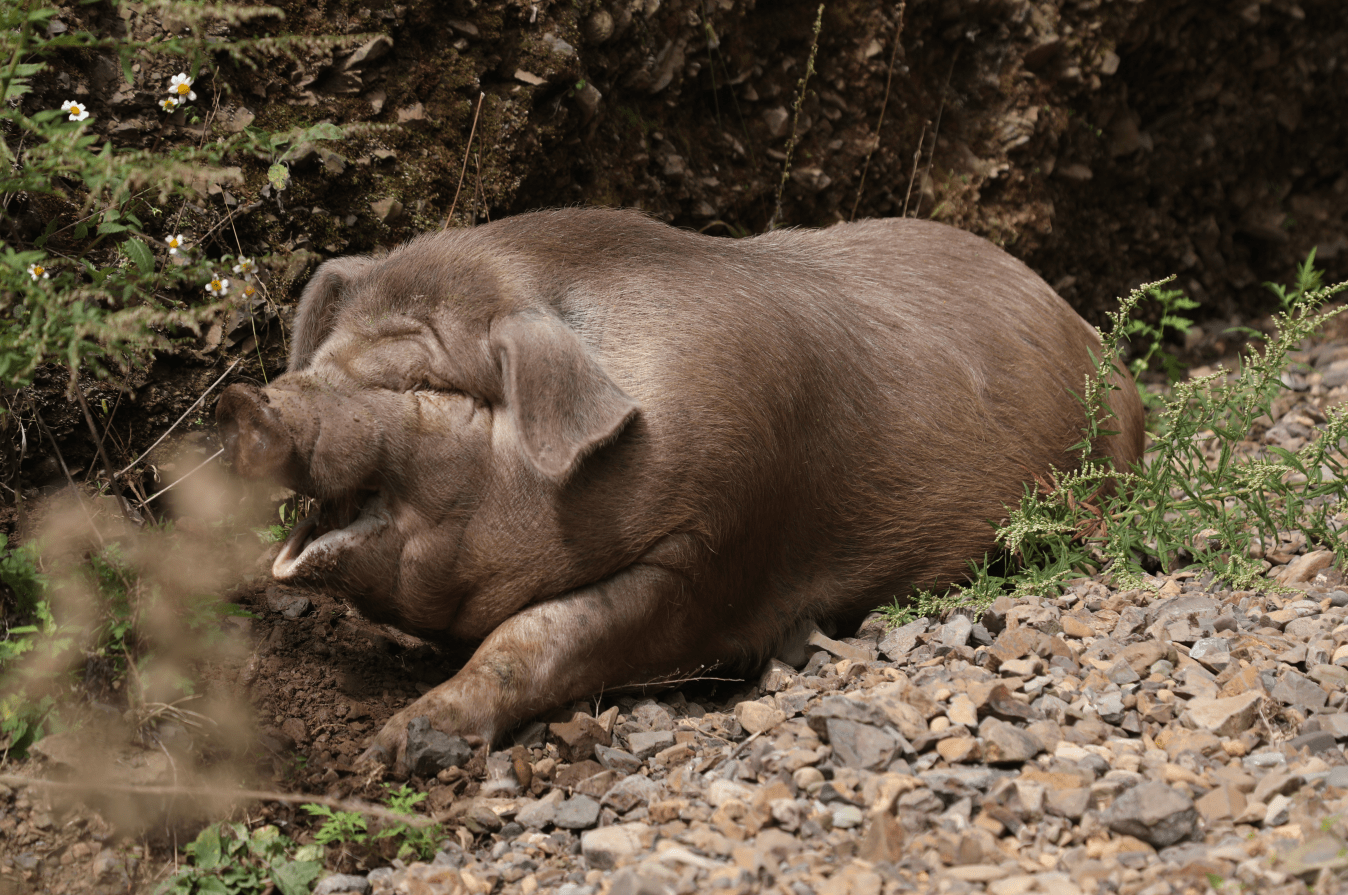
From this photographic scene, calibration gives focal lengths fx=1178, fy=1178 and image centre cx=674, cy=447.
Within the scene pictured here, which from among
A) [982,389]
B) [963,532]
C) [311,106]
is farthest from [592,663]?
[311,106]

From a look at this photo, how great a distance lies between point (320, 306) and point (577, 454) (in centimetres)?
108

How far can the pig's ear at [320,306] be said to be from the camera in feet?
11.5

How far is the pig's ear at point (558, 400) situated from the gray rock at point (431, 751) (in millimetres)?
690

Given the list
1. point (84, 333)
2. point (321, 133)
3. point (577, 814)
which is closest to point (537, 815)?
point (577, 814)

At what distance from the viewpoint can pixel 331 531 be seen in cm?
323

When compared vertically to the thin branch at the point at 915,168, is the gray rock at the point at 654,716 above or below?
below

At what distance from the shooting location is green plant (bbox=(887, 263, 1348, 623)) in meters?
3.58

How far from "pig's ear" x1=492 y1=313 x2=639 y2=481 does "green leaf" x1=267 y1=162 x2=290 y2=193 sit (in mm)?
1333

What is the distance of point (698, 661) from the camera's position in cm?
343

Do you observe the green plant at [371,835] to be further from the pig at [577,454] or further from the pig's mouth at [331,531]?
the pig's mouth at [331,531]

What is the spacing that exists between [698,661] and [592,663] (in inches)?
15.7

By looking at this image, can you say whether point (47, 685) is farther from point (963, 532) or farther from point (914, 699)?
point (963, 532)

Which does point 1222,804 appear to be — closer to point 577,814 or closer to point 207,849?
point 577,814

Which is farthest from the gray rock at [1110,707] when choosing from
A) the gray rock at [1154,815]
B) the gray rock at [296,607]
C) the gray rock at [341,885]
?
the gray rock at [296,607]
